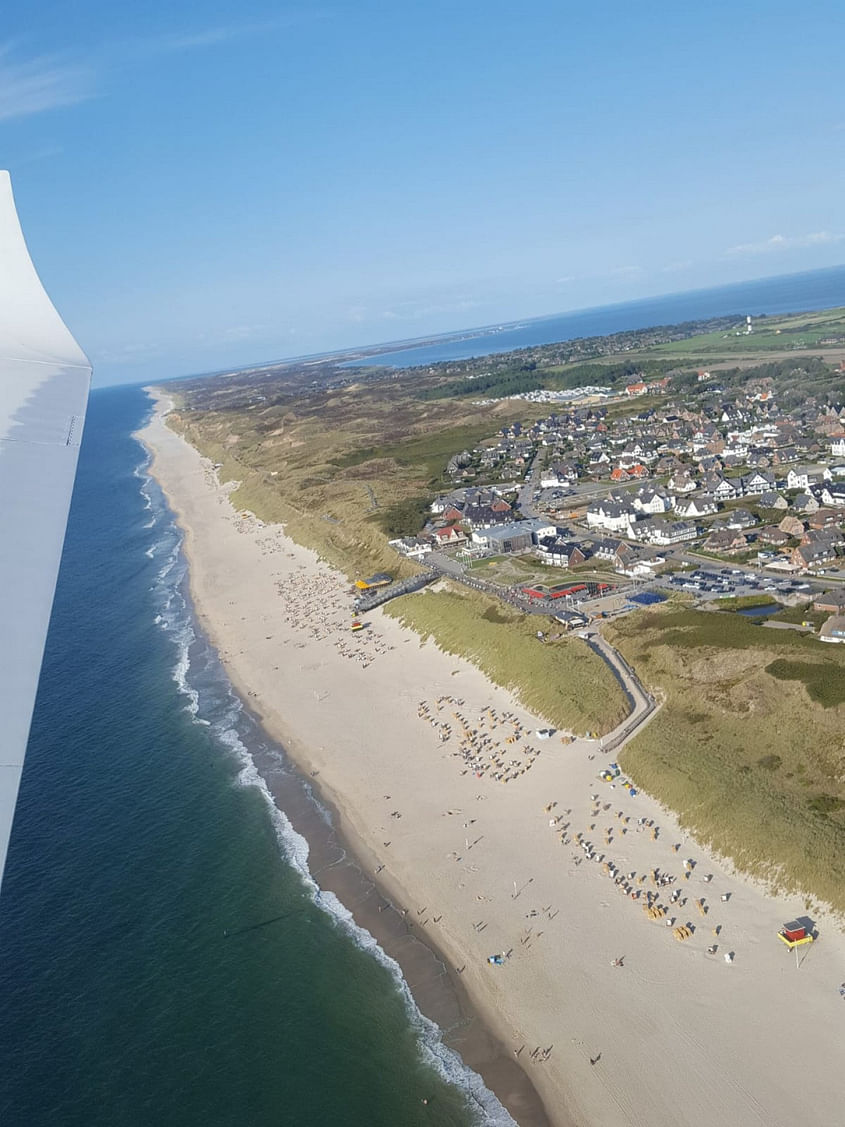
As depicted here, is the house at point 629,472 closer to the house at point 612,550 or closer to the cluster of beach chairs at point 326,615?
the house at point 612,550

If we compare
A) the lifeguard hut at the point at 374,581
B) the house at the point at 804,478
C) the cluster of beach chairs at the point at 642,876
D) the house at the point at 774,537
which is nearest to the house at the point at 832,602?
the house at the point at 774,537

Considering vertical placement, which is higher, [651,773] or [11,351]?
[11,351]

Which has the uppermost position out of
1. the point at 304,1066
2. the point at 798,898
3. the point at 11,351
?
the point at 11,351

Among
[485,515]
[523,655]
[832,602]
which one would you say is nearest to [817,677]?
[832,602]

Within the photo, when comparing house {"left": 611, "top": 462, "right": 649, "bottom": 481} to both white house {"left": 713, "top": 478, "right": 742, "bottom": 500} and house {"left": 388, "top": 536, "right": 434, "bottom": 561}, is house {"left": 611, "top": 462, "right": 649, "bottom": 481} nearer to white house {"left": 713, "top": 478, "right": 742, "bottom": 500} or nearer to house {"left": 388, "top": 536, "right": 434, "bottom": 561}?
white house {"left": 713, "top": 478, "right": 742, "bottom": 500}

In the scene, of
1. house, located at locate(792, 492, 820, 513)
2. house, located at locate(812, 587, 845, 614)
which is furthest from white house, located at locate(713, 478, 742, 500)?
house, located at locate(812, 587, 845, 614)

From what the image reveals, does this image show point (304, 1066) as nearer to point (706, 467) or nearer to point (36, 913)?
point (36, 913)

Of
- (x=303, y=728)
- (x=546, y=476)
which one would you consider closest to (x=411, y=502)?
(x=546, y=476)
